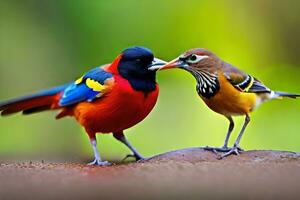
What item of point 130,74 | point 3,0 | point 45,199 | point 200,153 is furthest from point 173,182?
point 3,0

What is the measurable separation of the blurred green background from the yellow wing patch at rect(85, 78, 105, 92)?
10.4 feet

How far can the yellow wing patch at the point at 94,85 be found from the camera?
3.31m

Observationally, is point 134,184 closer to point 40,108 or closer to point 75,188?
point 75,188

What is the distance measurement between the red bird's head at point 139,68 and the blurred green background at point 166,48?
343 cm

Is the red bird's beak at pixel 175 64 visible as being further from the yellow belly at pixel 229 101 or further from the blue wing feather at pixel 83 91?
the blue wing feather at pixel 83 91

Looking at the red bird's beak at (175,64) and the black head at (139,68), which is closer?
the red bird's beak at (175,64)

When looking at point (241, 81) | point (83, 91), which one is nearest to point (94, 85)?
point (83, 91)

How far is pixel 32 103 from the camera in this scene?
3.85 metres

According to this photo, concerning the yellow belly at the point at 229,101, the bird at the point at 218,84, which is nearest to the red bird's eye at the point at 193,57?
the bird at the point at 218,84

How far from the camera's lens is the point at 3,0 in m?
7.87

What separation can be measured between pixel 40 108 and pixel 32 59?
4.16 m

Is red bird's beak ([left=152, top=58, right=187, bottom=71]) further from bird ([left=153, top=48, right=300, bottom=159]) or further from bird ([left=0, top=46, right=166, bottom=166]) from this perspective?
bird ([left=0, top=46, right=166, bottom=166])

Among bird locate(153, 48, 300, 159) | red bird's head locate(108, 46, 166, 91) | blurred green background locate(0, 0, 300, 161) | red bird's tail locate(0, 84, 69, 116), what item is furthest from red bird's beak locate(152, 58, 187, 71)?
blurred green background locate(0, 0, 300, 161)

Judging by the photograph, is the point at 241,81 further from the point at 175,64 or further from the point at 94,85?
the point at 94,85
